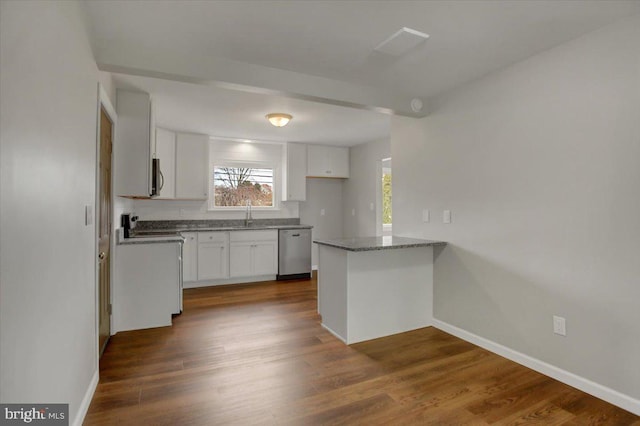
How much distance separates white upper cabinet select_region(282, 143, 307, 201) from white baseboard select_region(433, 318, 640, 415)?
352cm

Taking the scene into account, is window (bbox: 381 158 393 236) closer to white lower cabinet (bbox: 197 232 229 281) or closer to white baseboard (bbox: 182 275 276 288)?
white baseboard (bbox: 182 275 276 288)

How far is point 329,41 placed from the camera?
230 centimetres

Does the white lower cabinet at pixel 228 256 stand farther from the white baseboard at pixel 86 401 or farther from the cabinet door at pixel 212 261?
the white baseboard at pixel 86 401

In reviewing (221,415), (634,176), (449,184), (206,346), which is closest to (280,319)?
(206,346)

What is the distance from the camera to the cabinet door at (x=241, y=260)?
205 inches

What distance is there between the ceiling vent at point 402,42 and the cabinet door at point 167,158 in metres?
3.69

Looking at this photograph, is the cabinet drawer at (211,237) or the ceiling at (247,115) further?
the cabinet drawer at (211,237)

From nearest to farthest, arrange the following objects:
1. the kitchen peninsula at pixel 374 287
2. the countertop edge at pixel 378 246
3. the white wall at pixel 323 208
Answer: the countertop edge at pixel 378 246
the kitchen peninsula at pixel 374 287
the white wall at pixel 323 208

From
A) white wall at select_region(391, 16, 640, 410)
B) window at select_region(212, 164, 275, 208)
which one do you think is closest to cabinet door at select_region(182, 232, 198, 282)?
window at select_region(212, 164, 275, 208)

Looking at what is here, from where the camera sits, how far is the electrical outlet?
232 cm

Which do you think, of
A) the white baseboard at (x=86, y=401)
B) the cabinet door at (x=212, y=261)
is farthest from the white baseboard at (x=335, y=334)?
the cabinet door at (x=212, y=261)

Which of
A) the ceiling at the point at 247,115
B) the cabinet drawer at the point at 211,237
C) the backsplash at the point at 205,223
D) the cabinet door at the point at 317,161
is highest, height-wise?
the ceiling at the point at 247,115

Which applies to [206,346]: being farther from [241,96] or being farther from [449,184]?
[449,184]

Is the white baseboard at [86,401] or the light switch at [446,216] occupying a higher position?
the light switch at [446,216]
